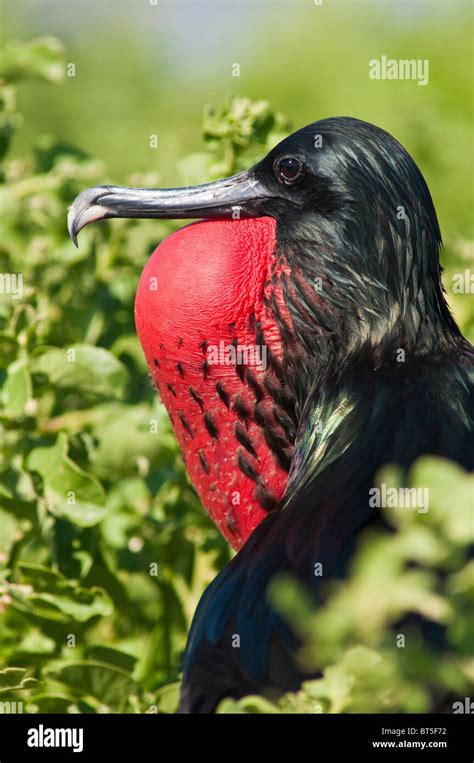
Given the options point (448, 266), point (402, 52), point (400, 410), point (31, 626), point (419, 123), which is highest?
point (402, 52)

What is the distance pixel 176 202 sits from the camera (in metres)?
1.85

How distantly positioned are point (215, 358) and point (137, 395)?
2.46 feet

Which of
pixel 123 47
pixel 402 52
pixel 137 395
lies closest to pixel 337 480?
pixel 137 395

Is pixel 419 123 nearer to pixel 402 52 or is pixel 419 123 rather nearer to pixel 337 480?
pixel 337 480

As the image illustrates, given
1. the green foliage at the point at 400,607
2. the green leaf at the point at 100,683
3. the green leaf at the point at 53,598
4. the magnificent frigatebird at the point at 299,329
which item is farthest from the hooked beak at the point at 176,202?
the green foliage at the point at 400,607

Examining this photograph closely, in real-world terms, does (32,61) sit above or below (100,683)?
above

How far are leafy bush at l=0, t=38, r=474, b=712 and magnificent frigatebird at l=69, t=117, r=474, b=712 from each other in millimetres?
345

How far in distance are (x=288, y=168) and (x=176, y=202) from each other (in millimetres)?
173

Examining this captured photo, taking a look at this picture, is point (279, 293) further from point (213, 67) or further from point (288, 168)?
point (213, 67)

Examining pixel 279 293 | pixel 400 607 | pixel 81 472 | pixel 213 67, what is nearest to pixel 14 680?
pixel 81 472

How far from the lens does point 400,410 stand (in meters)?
1.68

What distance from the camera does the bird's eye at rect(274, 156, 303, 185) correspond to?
5.82ft

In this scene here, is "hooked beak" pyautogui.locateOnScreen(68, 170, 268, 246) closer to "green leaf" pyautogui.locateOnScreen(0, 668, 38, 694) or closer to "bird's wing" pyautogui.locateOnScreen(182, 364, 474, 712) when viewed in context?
"bird's wing" pyautogui.locateOnScreen(182, 364, 474, 712)

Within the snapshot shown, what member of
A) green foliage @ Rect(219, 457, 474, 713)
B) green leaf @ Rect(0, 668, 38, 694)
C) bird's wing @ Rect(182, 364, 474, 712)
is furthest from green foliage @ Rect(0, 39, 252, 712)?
green foliage @ Rect(219, 457, 474, 713)
